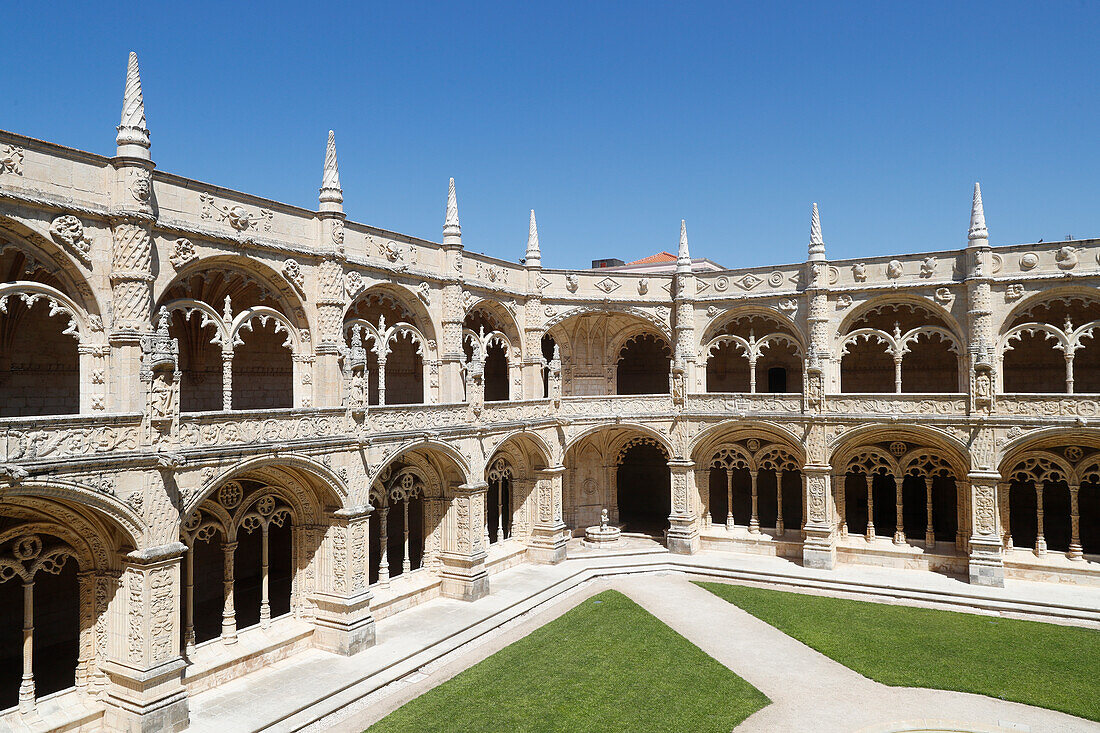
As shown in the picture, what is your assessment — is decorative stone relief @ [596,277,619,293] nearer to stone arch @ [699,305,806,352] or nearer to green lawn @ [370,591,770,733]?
stone arch @ [699,305,806,352]

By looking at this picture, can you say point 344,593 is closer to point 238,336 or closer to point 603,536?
point 238,336

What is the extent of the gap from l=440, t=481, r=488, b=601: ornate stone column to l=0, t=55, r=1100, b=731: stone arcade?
85mm

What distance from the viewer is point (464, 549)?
934 inches

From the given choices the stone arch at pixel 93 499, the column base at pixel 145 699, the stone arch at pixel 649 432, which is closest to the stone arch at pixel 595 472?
the stone arch at pixel 649 432

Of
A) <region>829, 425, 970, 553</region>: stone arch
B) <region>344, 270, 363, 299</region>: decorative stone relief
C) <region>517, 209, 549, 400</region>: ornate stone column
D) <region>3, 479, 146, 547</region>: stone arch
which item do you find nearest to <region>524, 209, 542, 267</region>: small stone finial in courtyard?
<region>517, 209, 549, 400</region>: ornate stone column

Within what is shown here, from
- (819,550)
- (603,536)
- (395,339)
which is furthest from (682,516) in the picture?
(395,339)

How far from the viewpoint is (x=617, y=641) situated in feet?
64.4

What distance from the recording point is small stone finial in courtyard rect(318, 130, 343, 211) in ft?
64.6

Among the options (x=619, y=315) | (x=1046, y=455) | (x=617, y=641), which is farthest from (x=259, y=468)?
(x=1046, y=455)

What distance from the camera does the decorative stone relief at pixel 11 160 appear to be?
44.1 ft

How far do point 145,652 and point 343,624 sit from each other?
205 inches

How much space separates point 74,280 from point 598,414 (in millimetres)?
18895

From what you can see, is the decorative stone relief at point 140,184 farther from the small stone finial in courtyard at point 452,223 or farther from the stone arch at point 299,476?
the small stone finial in courtyard at point 452,223

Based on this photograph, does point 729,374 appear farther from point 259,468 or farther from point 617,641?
point 259,468
